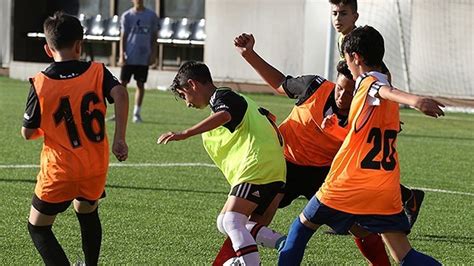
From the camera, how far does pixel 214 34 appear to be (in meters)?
25.7

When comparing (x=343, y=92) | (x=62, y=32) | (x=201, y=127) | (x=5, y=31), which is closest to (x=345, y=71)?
(x=343, y=92)

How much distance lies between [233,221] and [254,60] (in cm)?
126

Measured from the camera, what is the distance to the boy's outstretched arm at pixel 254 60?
711 cm

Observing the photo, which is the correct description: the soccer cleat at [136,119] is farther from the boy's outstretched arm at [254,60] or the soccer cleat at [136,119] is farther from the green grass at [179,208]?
the boy's outstretched arm at [254,60]

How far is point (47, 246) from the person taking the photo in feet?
20.0

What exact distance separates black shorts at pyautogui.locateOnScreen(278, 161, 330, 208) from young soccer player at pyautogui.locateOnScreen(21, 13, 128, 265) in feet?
4.45

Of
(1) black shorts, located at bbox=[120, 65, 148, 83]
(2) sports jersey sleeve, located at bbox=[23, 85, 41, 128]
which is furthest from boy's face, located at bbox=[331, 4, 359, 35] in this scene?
(1) black shorts, located at bbox=[120, 65, 148, 83]

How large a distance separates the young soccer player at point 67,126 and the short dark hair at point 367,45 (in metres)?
1.22

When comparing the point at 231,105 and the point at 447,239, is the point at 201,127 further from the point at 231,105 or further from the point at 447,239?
the point at 447,239

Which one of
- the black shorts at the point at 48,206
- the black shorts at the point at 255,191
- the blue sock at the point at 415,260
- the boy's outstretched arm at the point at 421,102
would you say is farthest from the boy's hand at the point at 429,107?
the black shorts at the point at 48,206

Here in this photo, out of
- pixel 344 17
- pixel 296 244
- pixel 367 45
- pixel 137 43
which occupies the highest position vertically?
pixel 367 45

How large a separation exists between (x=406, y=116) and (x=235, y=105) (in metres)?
Result: 13.9

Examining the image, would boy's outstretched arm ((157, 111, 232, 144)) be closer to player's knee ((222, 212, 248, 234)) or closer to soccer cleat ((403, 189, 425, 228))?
player's knee ((222, 212, 248, 234))

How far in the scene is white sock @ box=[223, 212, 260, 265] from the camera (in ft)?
20.6
